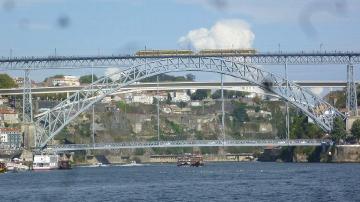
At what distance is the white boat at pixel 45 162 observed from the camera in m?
116

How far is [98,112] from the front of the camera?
192m

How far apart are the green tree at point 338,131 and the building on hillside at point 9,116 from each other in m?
48.3

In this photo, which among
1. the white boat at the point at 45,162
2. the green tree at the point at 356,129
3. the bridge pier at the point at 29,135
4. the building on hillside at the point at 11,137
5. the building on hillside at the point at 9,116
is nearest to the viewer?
the white boat at the point at 45,162

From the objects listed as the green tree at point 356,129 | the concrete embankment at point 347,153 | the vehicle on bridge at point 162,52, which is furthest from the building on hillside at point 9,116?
the green tree at point 356,129

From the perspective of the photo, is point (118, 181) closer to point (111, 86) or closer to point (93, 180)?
point (93, 180)

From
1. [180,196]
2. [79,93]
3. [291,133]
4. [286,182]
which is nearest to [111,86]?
[79,93]

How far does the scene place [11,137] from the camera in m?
142

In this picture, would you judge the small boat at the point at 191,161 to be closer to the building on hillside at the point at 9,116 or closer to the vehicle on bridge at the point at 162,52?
the vehicle on bridge at the point at 162,52

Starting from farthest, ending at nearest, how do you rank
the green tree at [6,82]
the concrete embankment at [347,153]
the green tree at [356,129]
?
1. the green tree at [6,82]
2. the green tree at [356,129]
3. the concrete embankment at [347,153]

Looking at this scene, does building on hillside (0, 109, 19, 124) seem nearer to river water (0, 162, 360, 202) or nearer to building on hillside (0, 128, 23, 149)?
building on hillside (0, 128, 23, 149)

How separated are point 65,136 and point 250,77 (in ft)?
188

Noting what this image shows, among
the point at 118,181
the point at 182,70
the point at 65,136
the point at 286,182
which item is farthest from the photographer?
the point at 65,136

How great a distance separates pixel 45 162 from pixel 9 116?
45788 mm

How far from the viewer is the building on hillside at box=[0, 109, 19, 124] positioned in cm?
15802
